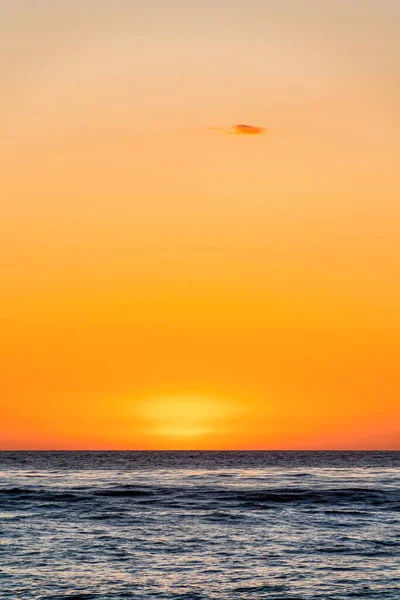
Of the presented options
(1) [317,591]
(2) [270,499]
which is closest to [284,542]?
(1) [317,591]

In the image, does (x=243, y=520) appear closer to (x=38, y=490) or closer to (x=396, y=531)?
(x=396, y=531)

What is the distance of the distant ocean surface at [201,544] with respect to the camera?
2819 cm

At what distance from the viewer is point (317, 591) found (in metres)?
27.5

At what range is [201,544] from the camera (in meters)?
38.6

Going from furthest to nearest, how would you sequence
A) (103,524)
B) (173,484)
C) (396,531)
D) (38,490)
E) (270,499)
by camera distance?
(173,484)
(38,490)
(270,499)
(103,524)
(396,531)

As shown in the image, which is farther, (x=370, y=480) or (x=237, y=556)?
(x=370, y=480)

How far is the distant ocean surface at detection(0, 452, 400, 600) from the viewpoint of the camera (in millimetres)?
28188

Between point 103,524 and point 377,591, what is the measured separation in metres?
22.7

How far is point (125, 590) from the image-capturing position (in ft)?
91.4

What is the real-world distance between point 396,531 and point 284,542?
8.02 metres

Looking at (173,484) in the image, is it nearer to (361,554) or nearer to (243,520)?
(243,520)

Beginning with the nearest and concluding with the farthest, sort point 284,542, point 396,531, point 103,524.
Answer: point 284,542 < point 396,531 < point 103,524

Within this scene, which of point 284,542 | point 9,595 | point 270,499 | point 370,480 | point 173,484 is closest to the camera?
point 9,595

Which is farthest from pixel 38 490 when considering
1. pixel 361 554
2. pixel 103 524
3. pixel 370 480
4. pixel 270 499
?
pixel 361 554
